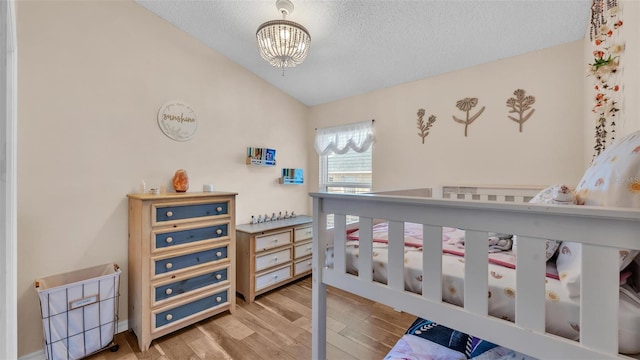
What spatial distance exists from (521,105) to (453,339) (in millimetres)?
1947

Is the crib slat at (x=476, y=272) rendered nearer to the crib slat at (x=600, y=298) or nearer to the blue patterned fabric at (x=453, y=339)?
the crib slat at (x=600, y=298)

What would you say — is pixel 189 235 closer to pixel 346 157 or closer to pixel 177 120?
pixel 177 120

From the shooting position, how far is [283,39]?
1.65m

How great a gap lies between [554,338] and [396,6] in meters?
1.97

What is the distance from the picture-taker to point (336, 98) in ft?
10.5

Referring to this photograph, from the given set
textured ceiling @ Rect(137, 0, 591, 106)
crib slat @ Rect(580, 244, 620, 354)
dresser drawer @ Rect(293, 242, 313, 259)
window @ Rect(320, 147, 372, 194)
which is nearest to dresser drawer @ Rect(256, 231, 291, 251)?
dresser drawer @ Rect(293, 242, 313, 259)

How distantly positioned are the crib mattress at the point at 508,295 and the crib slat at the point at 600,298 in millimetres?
50

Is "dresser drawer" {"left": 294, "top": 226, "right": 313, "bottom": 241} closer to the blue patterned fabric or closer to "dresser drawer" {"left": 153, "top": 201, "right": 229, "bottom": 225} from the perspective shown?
"dresser drawer" {"left": 153, "top": 201, "right": 229, "bottom": 225}

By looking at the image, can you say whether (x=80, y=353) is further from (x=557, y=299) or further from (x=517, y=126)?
(x=517, y=126)

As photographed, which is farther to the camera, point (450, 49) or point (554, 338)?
point (450, 49)

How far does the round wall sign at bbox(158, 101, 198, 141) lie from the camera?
218 cm

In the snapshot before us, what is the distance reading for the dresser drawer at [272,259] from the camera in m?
2.43

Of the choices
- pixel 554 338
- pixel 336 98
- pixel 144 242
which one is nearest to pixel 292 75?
pixel 336 98

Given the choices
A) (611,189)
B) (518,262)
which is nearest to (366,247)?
(518,262)
